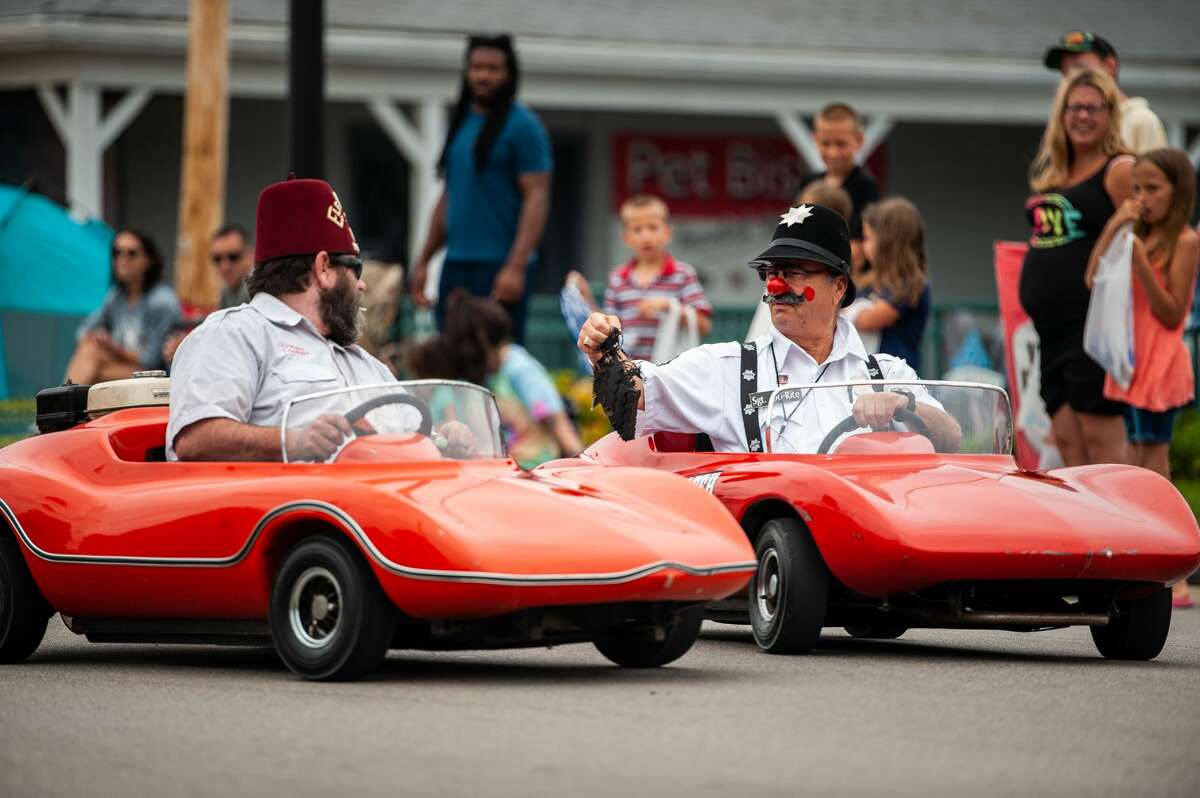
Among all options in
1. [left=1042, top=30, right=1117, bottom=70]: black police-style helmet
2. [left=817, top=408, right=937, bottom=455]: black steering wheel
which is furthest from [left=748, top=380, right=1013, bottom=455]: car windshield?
[left=1042, top=30, right=1117, bottom=70]: black police-style helmet

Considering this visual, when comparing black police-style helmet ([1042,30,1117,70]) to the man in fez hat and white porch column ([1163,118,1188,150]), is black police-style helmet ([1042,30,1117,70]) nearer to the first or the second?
the man in fez hat

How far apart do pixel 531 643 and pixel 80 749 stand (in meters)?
1.59

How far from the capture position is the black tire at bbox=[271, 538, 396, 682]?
6352mm

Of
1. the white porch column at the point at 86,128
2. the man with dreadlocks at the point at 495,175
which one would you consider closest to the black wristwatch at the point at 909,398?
the man with dreadlocks at the point at 495,175

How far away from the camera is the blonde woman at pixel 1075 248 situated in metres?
10.8

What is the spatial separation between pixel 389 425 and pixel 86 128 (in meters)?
16.0

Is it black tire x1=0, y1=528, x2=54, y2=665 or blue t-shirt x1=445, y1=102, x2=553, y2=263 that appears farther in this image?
blue t-shirt x1=445, y1=102, x2=553, y2=263

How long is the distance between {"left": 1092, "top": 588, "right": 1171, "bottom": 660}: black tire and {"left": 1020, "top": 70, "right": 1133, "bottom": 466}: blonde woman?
3.03 meters

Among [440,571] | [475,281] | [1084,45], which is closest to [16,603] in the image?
[440,571]

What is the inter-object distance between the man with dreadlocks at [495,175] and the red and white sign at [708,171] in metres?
13.1

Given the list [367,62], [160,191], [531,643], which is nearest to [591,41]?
[367,62]

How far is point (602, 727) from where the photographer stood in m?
5.69

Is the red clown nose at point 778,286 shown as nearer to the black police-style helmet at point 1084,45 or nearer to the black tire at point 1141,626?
the black tire at point 1141,626

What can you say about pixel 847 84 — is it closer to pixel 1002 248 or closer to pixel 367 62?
pixel 367 62
